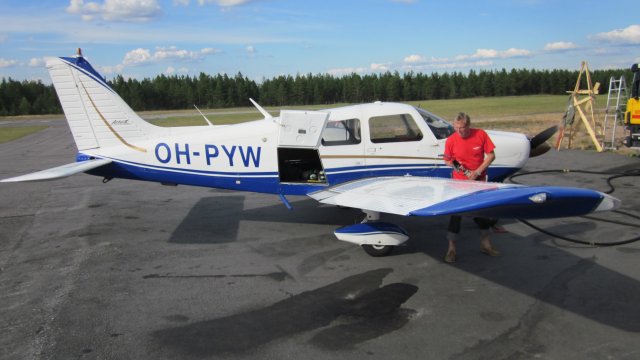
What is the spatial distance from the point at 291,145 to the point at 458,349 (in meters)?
4.25

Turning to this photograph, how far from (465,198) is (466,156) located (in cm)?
166

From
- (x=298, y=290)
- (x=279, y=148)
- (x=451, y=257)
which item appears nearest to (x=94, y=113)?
(x=279, y=148)

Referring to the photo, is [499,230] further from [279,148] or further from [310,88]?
[310,88]

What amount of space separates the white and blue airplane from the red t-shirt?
1.97ft

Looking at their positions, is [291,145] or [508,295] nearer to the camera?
[508,295]

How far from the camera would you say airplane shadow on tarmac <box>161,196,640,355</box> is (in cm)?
429

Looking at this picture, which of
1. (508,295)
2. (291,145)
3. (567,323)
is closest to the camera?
(567,323)

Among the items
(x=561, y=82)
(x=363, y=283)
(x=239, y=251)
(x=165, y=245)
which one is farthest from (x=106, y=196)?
(x=561, y=82)

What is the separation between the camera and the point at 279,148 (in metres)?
7.43

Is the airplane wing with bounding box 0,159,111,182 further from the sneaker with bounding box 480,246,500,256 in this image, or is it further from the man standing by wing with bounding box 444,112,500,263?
the sneaker with bounding box 480,246,500,256

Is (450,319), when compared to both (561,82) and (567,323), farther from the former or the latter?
(561,82)

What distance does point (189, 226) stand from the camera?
26.8 ft

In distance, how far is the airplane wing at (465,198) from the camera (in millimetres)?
3887

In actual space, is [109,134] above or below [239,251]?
above
